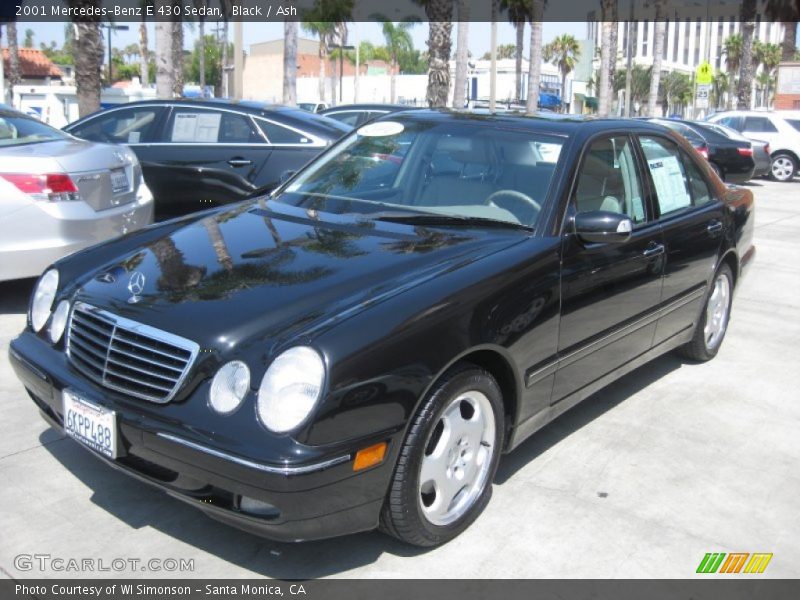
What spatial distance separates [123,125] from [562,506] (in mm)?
6187

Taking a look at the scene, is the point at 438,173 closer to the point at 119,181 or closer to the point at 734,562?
the point at 734,562

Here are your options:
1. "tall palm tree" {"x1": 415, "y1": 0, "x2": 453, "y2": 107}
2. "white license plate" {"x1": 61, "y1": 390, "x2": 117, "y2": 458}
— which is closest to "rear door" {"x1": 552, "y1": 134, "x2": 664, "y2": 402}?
"white license plate" {"x1": 61, "y1": 390, "x2": 117, "y2": 458}

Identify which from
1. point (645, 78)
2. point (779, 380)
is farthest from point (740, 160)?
point (645, 78)

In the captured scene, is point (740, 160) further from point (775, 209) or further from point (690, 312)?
point (690, 312)

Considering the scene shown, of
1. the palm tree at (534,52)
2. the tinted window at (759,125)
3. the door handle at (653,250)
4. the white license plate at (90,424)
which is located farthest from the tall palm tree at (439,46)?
the white license plate at (90,424)

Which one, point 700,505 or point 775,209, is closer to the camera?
point 700,505

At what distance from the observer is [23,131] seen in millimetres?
6523

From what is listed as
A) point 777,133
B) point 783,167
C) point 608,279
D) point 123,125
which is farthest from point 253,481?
point 777,133

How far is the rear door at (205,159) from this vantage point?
25.8ft

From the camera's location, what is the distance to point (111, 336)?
307 centimetres

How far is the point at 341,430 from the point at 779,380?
12.7ft

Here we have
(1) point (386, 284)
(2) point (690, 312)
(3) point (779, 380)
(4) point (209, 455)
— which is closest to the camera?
(4) point (209, 455)

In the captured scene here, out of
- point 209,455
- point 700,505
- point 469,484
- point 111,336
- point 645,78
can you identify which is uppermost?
point 645,78

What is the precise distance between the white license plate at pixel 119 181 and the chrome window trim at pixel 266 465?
4022 mm
